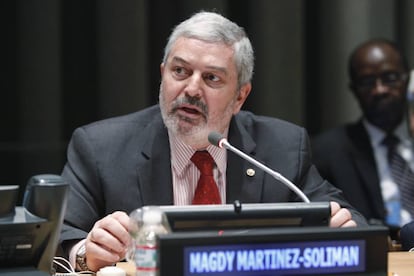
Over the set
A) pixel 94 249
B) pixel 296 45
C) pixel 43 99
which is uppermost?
pixel 296 45

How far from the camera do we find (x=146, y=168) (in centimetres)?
271

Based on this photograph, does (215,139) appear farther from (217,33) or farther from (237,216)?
(217,33)

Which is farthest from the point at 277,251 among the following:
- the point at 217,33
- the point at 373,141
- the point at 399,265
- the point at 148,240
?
the point at 373,141

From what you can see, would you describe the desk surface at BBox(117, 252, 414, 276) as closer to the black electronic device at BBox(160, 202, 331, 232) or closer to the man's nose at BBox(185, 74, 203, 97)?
the black electronic device at BBox(160, 202, 331, 232)

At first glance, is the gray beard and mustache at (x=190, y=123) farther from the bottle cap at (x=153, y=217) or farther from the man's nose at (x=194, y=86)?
the bottle cap at (x=153, y=217)

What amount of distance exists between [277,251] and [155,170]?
1.05 metres

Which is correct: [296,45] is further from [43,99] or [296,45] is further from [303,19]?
[43,99]

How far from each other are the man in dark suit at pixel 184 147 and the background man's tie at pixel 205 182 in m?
0.02

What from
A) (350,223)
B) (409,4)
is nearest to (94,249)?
(350,223)

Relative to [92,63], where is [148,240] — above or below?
below

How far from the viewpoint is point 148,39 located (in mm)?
4441

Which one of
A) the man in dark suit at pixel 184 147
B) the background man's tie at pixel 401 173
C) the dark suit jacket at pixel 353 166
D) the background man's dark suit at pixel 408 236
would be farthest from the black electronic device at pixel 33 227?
the background man's tie at pixel 401 173

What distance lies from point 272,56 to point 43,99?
4.21 feet

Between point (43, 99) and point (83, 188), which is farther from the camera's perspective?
point (43, 99)
